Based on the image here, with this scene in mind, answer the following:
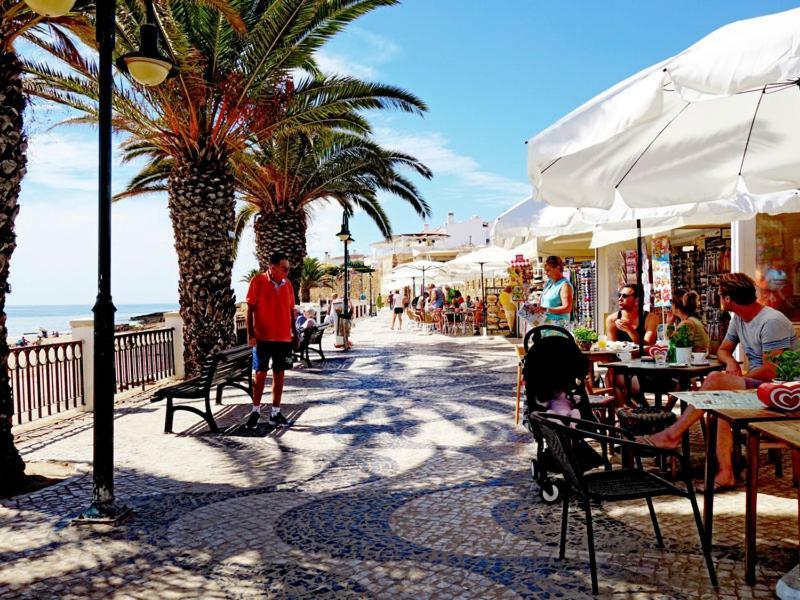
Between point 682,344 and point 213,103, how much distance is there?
331 inches

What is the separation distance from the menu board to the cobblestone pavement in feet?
44.9

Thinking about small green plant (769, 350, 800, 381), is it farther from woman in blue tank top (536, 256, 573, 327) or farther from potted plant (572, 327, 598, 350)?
woman in blue tank top (536, 256, 573, 327)

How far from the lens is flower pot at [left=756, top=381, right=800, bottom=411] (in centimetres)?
310

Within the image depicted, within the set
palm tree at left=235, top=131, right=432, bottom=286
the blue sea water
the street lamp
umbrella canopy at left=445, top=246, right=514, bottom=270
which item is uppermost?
palm tree at left=235, top=131, right=432, bottom=286

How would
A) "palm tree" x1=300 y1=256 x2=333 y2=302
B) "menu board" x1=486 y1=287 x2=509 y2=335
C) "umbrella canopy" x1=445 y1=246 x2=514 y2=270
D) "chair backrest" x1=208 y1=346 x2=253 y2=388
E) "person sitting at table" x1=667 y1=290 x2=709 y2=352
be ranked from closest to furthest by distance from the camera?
1. "person sitting at table" x1=667 y1=290 x2=709 y2=352
2. "chair backrest" x1=208 y1=346 x2=253 y2=388
3. "umbrella canopy" x1=445 y1=246 x2=514 y2=270
4. "menu board" x1=486 y1=287 x2=509 y2=335
5. "palm tree" x1=300 y1=256 x2=333 y2=302

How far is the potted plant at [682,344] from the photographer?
5207mm

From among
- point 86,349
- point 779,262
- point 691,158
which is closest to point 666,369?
point 691,158

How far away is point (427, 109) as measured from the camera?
12.9 m

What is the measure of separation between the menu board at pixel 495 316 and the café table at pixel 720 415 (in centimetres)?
1670

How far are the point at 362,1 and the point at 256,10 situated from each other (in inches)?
72.4

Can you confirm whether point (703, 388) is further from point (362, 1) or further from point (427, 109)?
point (427, 109)

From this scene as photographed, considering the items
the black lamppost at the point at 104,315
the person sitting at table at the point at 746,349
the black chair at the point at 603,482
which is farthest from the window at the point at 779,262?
the black lamppost at the point at 104,315

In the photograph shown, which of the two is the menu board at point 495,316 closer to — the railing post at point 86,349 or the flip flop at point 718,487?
the railing post at point 86,349

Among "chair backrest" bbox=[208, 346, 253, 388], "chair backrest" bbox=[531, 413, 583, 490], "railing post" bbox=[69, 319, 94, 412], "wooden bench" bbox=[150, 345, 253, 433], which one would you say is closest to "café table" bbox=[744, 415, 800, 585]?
"chair backrest" bbox=[531, 413, 583, 490]
